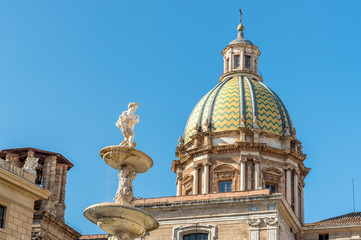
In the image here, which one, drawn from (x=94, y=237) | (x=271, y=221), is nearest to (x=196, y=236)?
(x=271, y=221)

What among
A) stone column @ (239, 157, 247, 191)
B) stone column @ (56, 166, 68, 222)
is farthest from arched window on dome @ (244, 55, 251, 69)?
stone column @ (56, 166, 68, 222)

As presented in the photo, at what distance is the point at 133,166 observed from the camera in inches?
1112

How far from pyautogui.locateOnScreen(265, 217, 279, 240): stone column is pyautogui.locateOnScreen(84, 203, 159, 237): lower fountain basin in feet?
76.8

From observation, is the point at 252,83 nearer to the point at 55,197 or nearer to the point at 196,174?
the point at 196,174

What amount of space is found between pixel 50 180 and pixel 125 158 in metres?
31.2

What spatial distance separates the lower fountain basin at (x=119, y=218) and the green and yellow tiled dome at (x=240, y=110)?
113ft

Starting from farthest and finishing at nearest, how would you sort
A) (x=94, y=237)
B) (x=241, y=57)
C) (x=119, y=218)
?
(x=241, y=57) → (x=94, y=237) → (x=119, y=218)

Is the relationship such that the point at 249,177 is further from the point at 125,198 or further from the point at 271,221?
the point at 125,198

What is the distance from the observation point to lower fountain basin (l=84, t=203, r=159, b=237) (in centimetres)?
2642

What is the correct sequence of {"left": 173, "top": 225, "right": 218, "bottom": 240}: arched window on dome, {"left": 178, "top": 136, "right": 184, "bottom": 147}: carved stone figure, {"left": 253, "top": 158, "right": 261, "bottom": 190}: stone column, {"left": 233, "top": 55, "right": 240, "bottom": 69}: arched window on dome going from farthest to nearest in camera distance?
{"left": 233, "top": 55, "right": 240, "bottom": 69}: arched window on dome, {"left": 178, "top": 136, "right": 184, "bottom": 147}: carved stone figure, {"left": 253, "top": 158, "right": 261, "bottom": 190}: stone column, {"left": 173, "top": 225, "right": 218, "bottom": 240}: arched window on dome

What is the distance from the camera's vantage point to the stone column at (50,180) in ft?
185

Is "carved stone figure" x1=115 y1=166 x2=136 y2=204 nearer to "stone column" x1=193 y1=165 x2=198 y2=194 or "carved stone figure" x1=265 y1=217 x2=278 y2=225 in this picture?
"carved stone figure" x1=265 y1=217 x2=278 y2=225

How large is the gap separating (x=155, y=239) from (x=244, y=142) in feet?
36.8

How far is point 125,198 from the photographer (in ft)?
90.9
